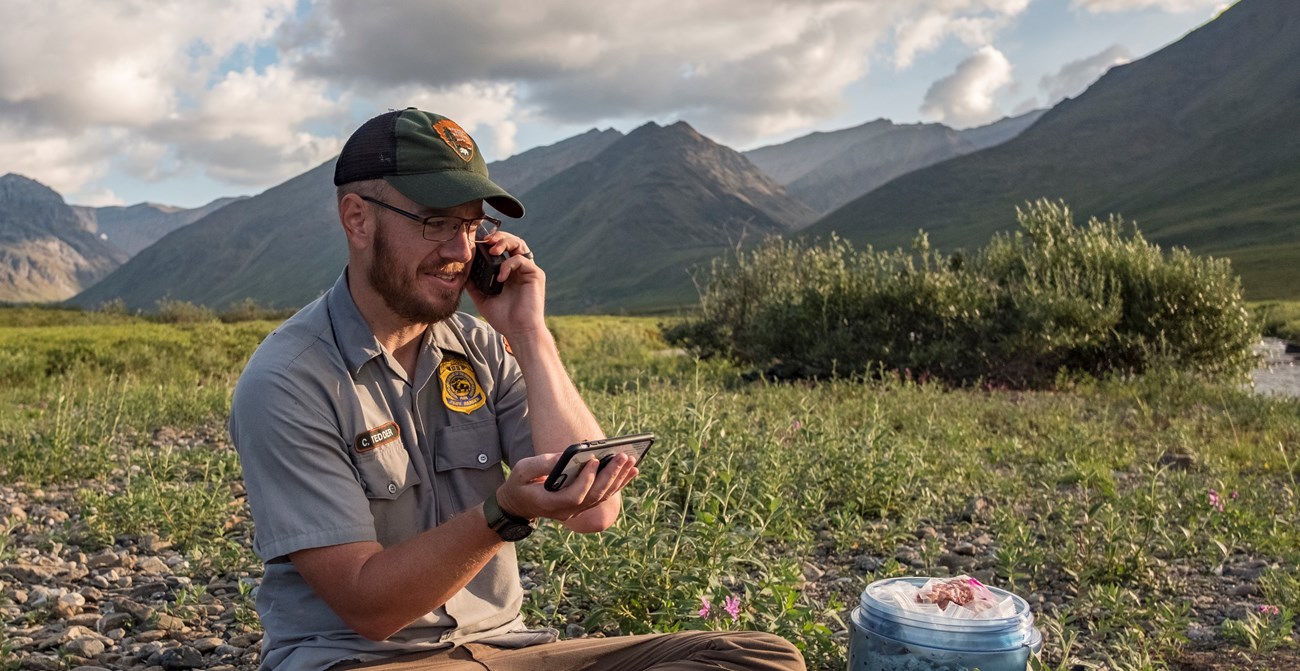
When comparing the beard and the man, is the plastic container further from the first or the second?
the beard

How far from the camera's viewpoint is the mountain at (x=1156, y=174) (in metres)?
115

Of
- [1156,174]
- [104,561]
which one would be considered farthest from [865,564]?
[1156,174]

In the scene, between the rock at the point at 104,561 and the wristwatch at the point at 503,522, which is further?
the rock at the point at 104,561

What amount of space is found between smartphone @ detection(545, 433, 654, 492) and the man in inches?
1.0

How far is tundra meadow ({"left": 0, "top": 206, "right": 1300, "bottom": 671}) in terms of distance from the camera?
400cm

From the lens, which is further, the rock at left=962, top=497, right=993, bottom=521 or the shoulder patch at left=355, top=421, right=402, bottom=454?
the rock at left=962, top=497, right=993, bottom=521

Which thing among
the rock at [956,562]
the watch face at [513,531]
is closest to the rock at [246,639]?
the watch face at [513,531]

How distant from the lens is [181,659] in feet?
12.5

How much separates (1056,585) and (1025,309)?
9.87m

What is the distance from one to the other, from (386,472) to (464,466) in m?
0.27

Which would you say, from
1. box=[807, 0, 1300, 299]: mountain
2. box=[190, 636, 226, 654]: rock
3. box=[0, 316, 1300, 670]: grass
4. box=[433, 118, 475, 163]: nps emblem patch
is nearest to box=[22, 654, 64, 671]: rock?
box=[190, 636, 226, 654]: rock

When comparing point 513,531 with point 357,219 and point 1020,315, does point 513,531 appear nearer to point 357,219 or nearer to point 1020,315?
point 357,219

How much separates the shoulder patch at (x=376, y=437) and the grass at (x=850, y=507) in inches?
58.9

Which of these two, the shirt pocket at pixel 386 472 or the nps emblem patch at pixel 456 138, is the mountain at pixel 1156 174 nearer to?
the nps emblem patch at pixel 456 138
